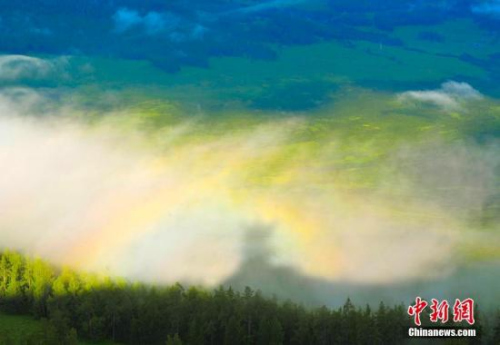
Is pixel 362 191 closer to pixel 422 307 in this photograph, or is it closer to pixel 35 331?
pixel 422 307

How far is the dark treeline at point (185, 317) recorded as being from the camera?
25.1 m

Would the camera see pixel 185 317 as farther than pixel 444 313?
Yes

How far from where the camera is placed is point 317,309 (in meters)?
26.4

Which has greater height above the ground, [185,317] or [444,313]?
[444,313]

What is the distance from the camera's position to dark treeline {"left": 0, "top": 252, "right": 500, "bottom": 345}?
2512 centimetres

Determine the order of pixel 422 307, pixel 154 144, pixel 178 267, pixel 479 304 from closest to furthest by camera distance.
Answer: pixel 422 307 < pixel 479 304 < pixel 178 267 < pixel 154 144

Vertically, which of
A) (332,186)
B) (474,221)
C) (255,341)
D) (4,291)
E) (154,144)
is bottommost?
(255,341)

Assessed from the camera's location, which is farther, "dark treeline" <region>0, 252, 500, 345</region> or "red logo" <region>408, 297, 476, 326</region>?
"dark treeline" <region>0, 252, 500, 345</region>

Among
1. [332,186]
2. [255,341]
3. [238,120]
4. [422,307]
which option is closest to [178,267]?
[255,341]

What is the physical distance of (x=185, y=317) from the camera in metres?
26.0

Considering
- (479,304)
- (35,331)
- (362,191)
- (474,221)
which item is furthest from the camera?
(362,191)

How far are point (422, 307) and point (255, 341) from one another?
19.7 ft

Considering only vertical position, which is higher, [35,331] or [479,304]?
[479,304]

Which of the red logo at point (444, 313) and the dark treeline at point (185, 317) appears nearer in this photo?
the red logo at point (444, 313)
